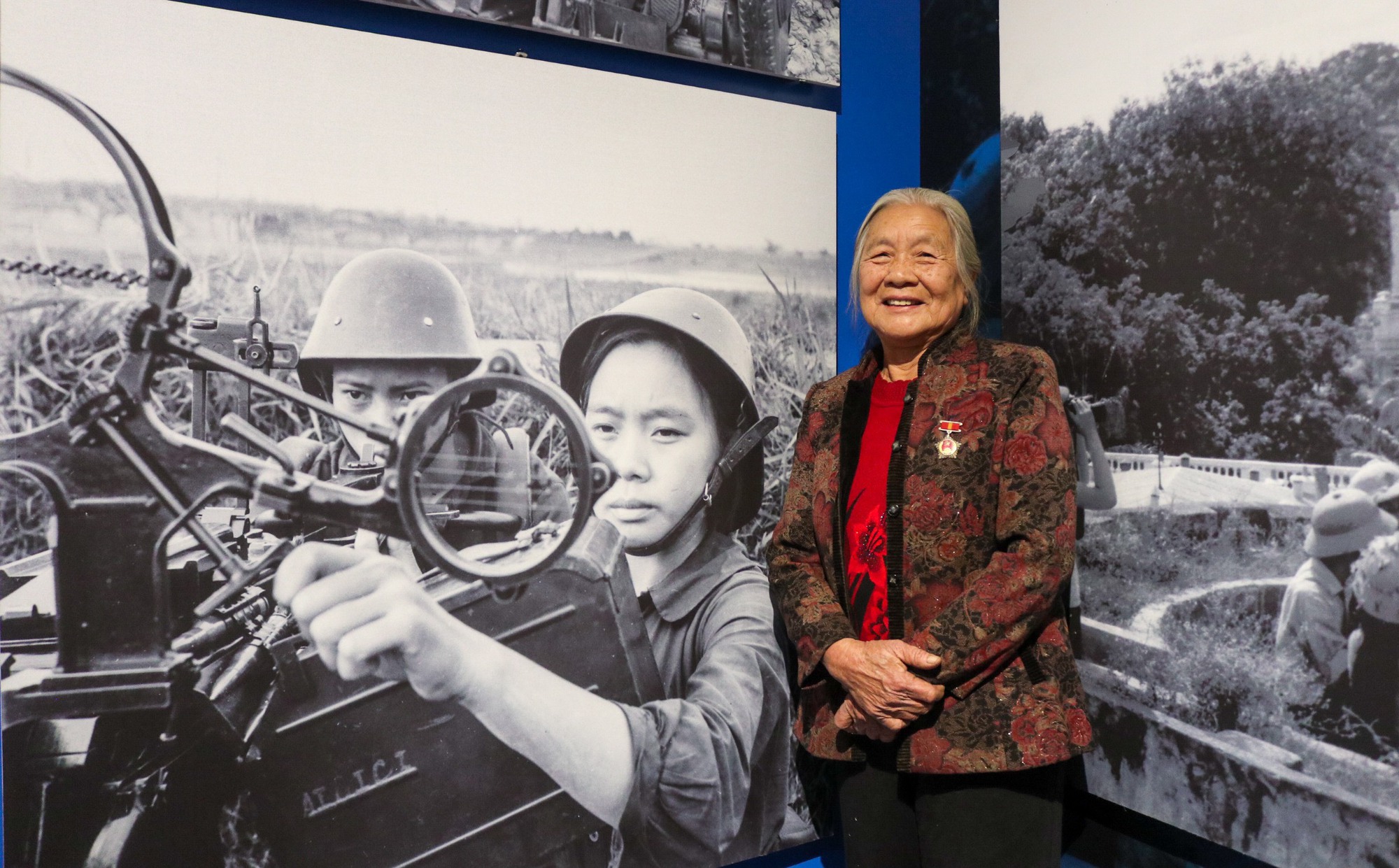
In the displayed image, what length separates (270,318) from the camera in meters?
1.24

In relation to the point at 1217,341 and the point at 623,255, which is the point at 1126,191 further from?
the point at 623,255

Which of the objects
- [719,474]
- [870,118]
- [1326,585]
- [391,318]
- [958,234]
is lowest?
[1326,585]

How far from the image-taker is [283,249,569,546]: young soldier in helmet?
4.19ft

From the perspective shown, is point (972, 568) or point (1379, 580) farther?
point (972, 568)

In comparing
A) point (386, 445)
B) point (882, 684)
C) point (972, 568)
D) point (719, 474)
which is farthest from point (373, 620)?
point (972, 568)

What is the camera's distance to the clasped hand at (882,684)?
3.82ft

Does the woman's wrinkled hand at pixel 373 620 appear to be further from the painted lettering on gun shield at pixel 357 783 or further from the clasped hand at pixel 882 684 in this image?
the clasped hand at pixel 882 684

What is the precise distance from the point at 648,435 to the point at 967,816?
768mm

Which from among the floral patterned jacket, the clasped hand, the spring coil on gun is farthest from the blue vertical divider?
the spring coil on gun

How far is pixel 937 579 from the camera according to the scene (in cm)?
122

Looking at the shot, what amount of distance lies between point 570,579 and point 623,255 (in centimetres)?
56

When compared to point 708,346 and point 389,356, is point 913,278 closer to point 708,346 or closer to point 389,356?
point 708,346

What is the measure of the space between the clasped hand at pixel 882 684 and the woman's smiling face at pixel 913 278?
48 centimetres

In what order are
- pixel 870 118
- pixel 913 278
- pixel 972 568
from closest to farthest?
Answer: pixel 972 568, pixel 913 278, pixel 870 118
